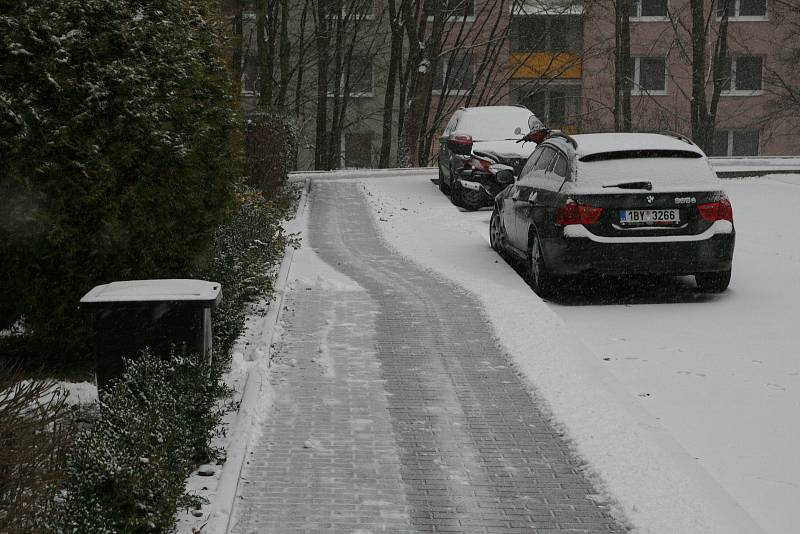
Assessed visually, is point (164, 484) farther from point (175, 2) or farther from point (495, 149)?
point (495, 149)

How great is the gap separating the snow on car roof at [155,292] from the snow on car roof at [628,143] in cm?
509

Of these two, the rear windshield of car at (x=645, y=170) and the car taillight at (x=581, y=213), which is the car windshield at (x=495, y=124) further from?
the car taillight at (x=581, y=213)

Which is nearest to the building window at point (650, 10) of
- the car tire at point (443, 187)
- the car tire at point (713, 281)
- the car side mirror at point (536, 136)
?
the car tire at point (443, 187)

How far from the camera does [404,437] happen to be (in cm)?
665

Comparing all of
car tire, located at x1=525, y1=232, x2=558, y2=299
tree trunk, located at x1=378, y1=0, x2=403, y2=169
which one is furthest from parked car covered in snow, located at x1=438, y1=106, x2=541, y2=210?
tree trunk, located at x1=378, y1=0, x2=403, y2=169

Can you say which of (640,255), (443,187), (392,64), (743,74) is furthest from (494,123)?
(743,74)

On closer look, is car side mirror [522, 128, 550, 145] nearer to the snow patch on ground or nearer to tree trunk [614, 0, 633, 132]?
the snow patch on ground

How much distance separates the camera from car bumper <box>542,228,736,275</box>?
10.4 m

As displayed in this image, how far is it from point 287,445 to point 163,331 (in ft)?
3.32

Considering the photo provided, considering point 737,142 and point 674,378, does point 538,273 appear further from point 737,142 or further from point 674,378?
point 737,142

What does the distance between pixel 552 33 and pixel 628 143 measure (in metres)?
43.5

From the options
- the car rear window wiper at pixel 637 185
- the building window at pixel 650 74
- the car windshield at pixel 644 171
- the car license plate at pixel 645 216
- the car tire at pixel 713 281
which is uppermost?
the building window at pixel 650 74

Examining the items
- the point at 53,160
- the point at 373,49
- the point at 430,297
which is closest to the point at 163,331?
the point at 53,160

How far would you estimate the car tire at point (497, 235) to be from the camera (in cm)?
1357
